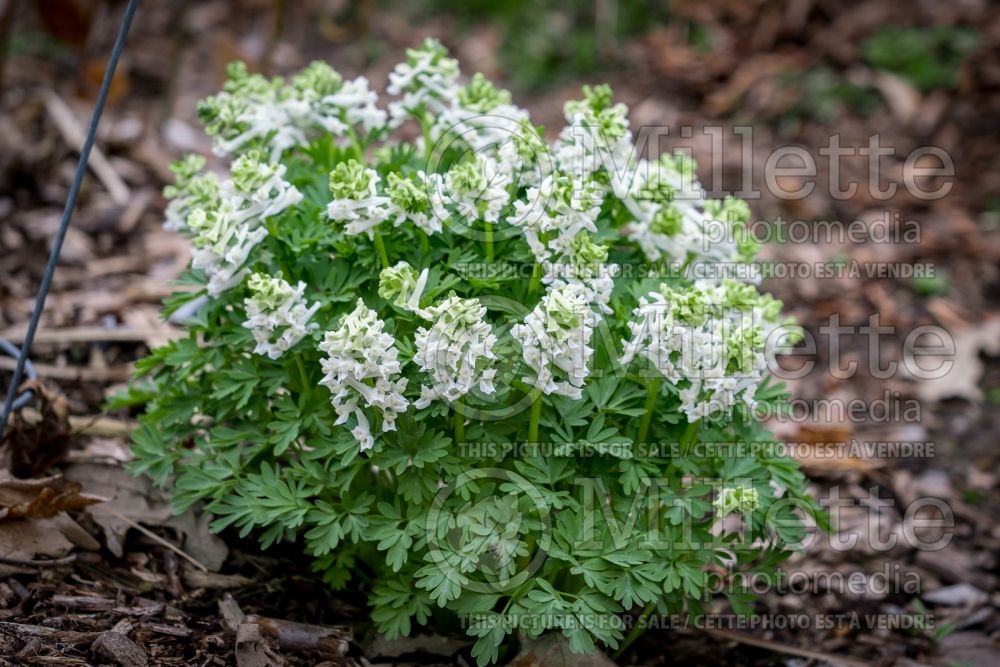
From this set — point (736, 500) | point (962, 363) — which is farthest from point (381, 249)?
point (962, 363)

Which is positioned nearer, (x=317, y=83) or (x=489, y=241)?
(x=489, y=241)

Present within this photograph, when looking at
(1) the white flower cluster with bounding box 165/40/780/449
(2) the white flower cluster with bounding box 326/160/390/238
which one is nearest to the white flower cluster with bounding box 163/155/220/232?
(1) the white flower cluster with bounding box 165/40/780/449

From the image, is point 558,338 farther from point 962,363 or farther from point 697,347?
point 962,363

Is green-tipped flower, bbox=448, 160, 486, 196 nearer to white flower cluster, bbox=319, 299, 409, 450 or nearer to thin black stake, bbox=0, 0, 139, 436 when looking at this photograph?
white flower cluster, bbox=319, 299, 409, 450

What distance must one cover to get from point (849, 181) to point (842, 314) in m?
1.32

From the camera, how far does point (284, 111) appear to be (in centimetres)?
308

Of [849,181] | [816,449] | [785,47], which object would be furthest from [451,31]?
[816,449]

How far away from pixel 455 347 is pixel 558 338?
0.25 metres

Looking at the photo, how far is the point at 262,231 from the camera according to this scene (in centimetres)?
273

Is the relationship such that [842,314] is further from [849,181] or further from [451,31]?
[451,31]

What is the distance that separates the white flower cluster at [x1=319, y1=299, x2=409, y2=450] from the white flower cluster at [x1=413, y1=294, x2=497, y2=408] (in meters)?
0.09

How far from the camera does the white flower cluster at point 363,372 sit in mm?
2430

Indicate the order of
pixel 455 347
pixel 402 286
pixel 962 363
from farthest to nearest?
pixel 962 363, pixel 402 286, pixel 455 347

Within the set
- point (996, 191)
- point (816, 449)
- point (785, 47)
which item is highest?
point (785, 47)
